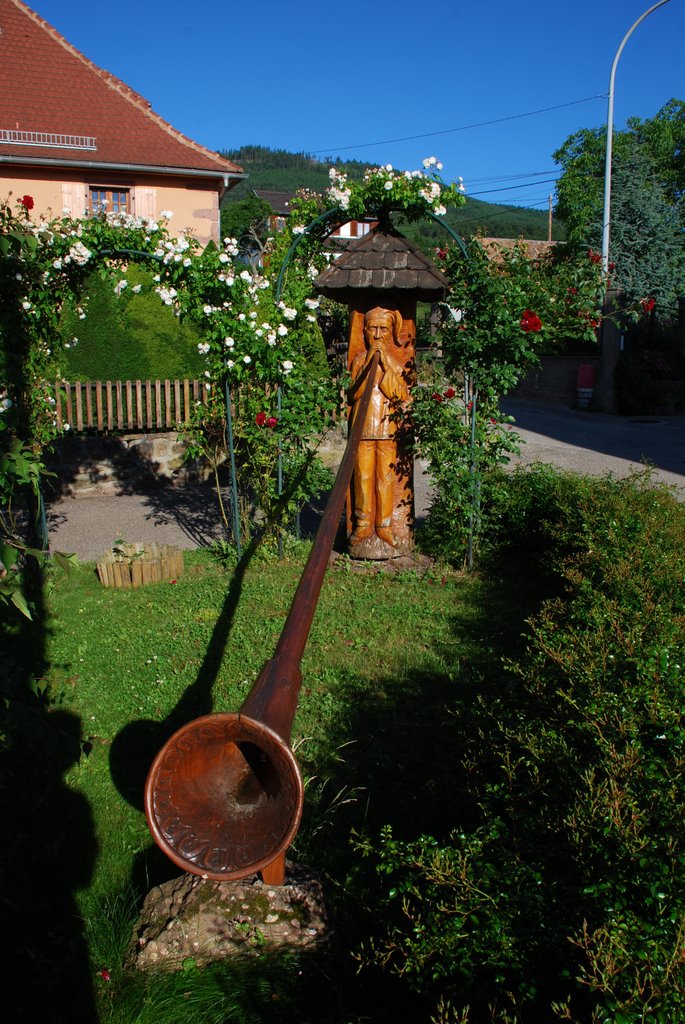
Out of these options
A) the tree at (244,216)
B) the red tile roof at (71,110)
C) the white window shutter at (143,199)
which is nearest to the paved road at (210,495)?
the white window shutter at (143,199)

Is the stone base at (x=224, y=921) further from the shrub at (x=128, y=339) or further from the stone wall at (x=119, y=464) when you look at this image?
the shrub at (x=128, y=339)

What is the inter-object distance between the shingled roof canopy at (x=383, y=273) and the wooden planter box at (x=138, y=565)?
266 cm

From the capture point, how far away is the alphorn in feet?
6.26

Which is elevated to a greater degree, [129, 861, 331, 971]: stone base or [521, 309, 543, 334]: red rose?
[521, 309, 543, 334]: red rose

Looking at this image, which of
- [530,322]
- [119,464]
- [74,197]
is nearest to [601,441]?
[119,464]

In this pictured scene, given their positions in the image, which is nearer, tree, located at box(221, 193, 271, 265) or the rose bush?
the rose bush

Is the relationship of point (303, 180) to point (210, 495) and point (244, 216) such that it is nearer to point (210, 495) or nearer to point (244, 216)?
point (244, 216)

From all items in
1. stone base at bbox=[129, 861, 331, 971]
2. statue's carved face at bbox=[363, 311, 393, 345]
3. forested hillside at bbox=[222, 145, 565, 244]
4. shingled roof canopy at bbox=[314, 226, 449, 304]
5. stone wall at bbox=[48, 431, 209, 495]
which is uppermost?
forested hillside at bbox=[222, 145, 565, 244]

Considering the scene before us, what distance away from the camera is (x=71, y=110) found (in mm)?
17797

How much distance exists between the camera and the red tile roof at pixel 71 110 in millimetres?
17109

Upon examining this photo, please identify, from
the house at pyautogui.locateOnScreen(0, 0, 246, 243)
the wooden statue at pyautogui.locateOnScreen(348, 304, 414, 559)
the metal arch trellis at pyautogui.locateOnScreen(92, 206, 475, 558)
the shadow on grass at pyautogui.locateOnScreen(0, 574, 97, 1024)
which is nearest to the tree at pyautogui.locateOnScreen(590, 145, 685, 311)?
the house at pyautogui.locateOnScreen(0, 0, 246, 243)

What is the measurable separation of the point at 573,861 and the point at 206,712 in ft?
8.93

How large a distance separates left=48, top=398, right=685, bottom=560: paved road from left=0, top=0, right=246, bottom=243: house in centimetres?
811

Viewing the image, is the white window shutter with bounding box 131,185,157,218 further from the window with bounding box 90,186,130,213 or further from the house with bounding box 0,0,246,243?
the window with bounding box 90,186,130,213
